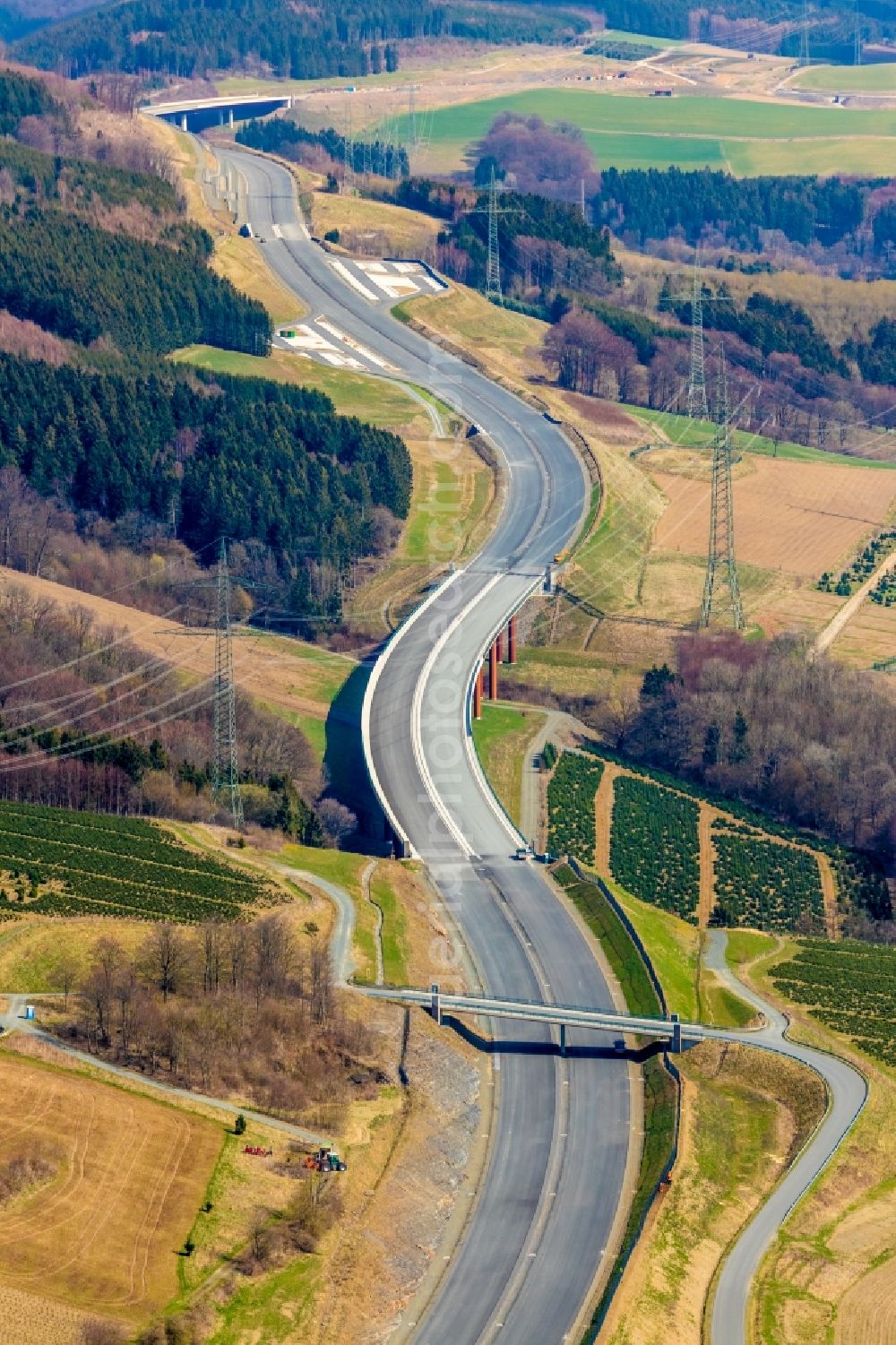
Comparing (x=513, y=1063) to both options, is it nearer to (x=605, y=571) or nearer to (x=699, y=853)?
(x=699, y=853)

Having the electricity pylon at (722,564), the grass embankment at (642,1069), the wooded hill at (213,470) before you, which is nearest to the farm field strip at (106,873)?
the grass embankment at (642,1069)

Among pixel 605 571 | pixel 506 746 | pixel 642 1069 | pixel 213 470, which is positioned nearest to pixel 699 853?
pixel 506 746

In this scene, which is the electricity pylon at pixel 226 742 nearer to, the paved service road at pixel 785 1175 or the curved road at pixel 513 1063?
the curved road at pixel 513 1063

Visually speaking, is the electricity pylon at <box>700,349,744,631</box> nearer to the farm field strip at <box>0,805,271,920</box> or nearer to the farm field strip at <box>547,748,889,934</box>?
the farm field strip at <box>547,748,889,934</box>

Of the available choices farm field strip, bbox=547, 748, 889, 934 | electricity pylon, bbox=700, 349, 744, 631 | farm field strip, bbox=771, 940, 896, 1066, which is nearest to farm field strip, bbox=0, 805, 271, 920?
farm field strip, bbox=771, 940, 896, 1066

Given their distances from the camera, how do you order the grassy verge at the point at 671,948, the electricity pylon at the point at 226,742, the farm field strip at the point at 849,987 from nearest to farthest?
the farm field strip at the point at 849,987 < the grassy verge at the point at 671,948 < the electricity pylon at the point at 226,742

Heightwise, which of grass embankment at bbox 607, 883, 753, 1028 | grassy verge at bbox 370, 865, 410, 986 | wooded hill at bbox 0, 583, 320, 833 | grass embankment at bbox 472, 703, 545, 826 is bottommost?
grass embankment at bbox 472, 703, 545, 826
